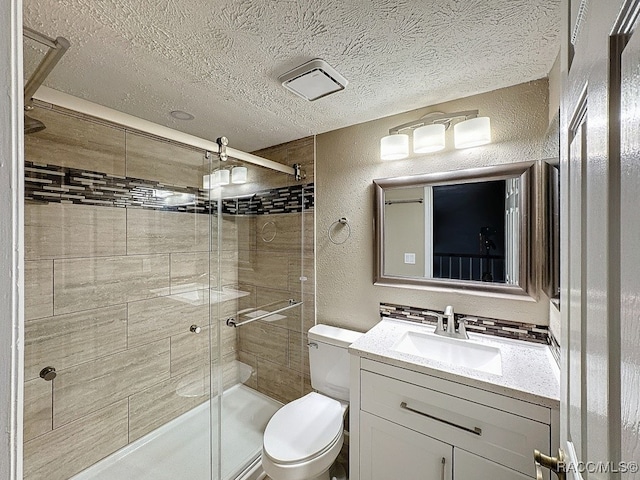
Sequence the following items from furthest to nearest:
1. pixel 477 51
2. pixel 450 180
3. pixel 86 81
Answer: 1. pixel 450 180
2. pixel 86 81
3. pixel 477 51

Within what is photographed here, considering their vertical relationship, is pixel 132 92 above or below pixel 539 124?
above

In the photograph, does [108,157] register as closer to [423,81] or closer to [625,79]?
[423,81]

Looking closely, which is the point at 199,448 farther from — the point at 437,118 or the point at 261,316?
the point at 437,118

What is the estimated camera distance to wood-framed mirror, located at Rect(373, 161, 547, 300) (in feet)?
4.52

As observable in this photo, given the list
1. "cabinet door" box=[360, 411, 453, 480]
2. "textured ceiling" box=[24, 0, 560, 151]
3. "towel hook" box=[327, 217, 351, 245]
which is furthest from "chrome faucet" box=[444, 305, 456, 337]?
"textured ceiling" box=[24, 0, 560, 151]

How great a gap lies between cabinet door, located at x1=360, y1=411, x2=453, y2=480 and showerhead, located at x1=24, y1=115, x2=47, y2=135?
208cm

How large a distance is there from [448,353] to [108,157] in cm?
231

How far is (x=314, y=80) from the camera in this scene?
50.9 inches

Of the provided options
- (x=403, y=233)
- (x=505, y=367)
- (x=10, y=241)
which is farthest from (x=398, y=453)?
(x=10, y=241)

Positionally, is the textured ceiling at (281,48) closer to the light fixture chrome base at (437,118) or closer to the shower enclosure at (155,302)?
the light fixture chrome base at (437,118)

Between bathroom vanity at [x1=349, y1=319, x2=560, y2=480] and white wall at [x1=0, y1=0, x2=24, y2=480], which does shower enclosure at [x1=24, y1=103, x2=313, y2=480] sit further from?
white wall at [x1=0, y1=0, x2=24, y2=480]

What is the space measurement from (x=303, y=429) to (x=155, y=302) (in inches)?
52.4

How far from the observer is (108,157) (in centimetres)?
165

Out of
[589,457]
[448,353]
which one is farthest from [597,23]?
[448,353]
